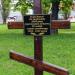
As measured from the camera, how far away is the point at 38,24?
23.0ft

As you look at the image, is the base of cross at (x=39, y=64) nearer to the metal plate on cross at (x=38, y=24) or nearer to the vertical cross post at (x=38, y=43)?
the vertical cross post at (x=38, y=43)

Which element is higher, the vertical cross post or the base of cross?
the vertical cross post

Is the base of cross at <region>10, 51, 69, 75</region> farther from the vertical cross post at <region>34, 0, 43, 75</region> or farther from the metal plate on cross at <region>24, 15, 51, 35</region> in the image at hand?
the metal plate on cross at <region>24, 15, 51, 35</region>

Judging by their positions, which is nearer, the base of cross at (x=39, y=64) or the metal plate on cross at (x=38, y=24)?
the base of cross at (x=39, y=64)

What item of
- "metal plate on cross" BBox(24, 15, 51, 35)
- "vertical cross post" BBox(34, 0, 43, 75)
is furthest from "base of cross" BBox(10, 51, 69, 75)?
"metal plate on cross" BBox(24, 15, 51, 35)

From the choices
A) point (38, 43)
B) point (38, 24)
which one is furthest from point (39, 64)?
point (38, 24)

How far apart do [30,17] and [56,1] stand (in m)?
22.1

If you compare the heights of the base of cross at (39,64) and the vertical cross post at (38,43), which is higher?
the vertical cross post at (38,43)

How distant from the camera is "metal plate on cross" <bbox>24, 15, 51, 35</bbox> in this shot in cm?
702

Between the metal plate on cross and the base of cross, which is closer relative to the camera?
the base of cross

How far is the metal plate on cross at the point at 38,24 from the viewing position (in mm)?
7016

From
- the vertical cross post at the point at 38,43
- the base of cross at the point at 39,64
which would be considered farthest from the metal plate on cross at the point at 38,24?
the base of cross at the point at 39,64

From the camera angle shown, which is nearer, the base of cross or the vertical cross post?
the base of cross

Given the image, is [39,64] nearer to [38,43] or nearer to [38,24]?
[38,43]
